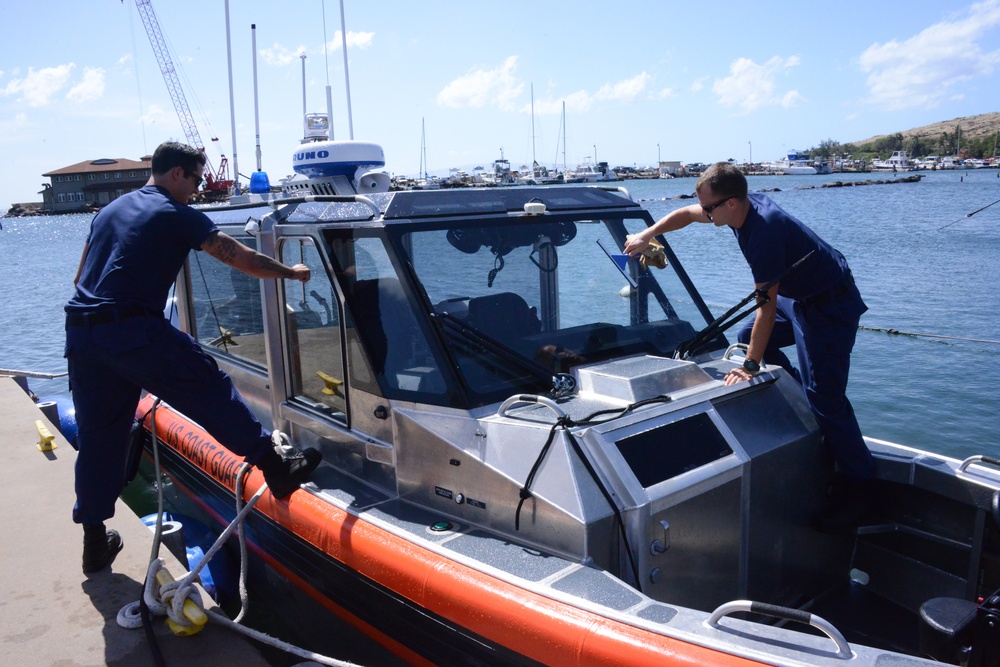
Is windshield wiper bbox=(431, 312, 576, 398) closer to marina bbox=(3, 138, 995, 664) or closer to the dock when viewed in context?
marina bbox=(3, 138, 995, 664)

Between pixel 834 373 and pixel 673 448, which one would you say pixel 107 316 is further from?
pixel 834 373

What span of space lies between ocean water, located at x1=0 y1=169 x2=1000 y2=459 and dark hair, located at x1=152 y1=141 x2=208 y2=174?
24.8 feet

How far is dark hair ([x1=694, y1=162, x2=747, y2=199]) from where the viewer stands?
135 inches

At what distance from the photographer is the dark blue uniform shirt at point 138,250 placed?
3.32 meters

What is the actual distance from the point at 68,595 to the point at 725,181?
3414 mm

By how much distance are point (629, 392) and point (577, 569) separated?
0.80 metres

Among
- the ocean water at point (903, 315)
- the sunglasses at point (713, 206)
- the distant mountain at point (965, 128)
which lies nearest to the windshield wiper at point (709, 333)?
the sunglasses at point (713, 206)

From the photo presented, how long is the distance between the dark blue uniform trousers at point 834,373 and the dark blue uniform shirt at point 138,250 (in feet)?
8.72

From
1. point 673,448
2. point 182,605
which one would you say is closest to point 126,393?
point 182,605

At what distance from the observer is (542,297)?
13.3 ft

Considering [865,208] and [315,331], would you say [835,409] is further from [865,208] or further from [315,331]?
[865,208]

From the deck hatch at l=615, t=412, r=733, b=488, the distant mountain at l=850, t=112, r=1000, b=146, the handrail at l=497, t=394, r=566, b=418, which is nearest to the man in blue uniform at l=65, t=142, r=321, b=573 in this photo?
the handrail at l=497, t=394, r=566, b=418

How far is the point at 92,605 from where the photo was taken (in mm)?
3494

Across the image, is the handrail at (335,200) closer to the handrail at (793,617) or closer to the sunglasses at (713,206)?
the sunglasses at (713,206)
